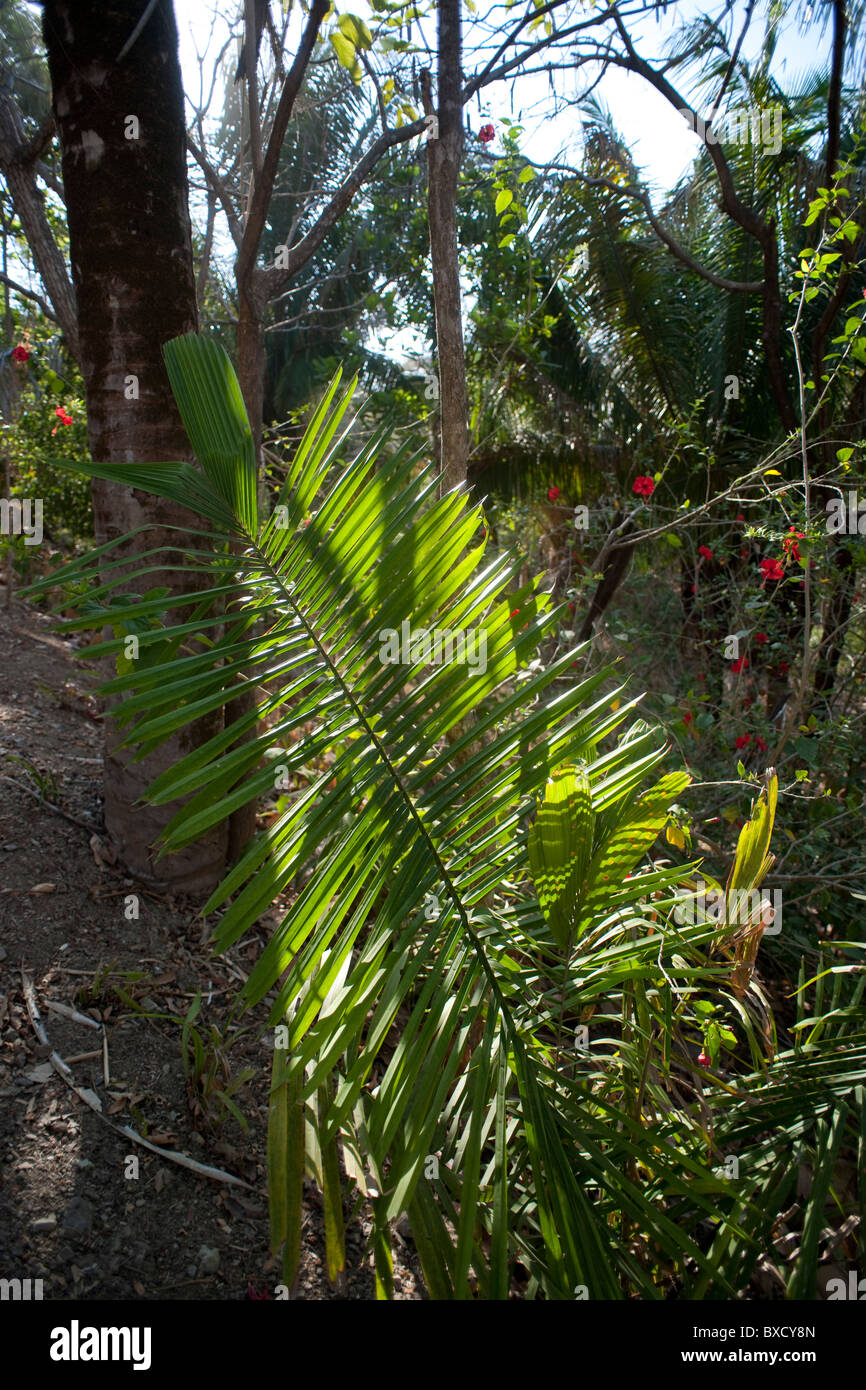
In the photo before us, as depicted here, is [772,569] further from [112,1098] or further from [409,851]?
[112,1098]

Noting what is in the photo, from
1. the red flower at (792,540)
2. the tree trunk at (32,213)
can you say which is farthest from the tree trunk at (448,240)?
the tree trunk at (32,213)

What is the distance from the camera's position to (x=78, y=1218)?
5.46 ft

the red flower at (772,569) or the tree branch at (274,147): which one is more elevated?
the tree branch at (274,147)

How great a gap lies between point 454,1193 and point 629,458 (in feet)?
19.4

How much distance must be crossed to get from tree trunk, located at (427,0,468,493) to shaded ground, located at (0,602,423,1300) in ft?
5.61

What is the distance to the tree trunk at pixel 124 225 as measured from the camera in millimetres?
2305

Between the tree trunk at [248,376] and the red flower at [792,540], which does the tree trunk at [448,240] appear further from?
the red flower at [792,540]

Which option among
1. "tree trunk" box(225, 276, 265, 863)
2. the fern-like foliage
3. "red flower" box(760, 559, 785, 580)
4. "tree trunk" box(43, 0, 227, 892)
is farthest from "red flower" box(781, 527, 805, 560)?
"tree trunk" box(43, 0, 227, 892)

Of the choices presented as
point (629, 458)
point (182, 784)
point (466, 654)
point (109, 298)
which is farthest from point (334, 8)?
point (629, 458)

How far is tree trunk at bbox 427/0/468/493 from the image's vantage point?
287 cm

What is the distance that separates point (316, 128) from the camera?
28.4ft

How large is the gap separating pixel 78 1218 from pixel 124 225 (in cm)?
243

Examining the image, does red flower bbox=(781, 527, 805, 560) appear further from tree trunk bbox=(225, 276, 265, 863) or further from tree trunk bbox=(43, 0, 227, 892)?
tree trunk bbox=(43, 0, 227, 892)

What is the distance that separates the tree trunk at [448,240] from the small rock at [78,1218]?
2222 mm
